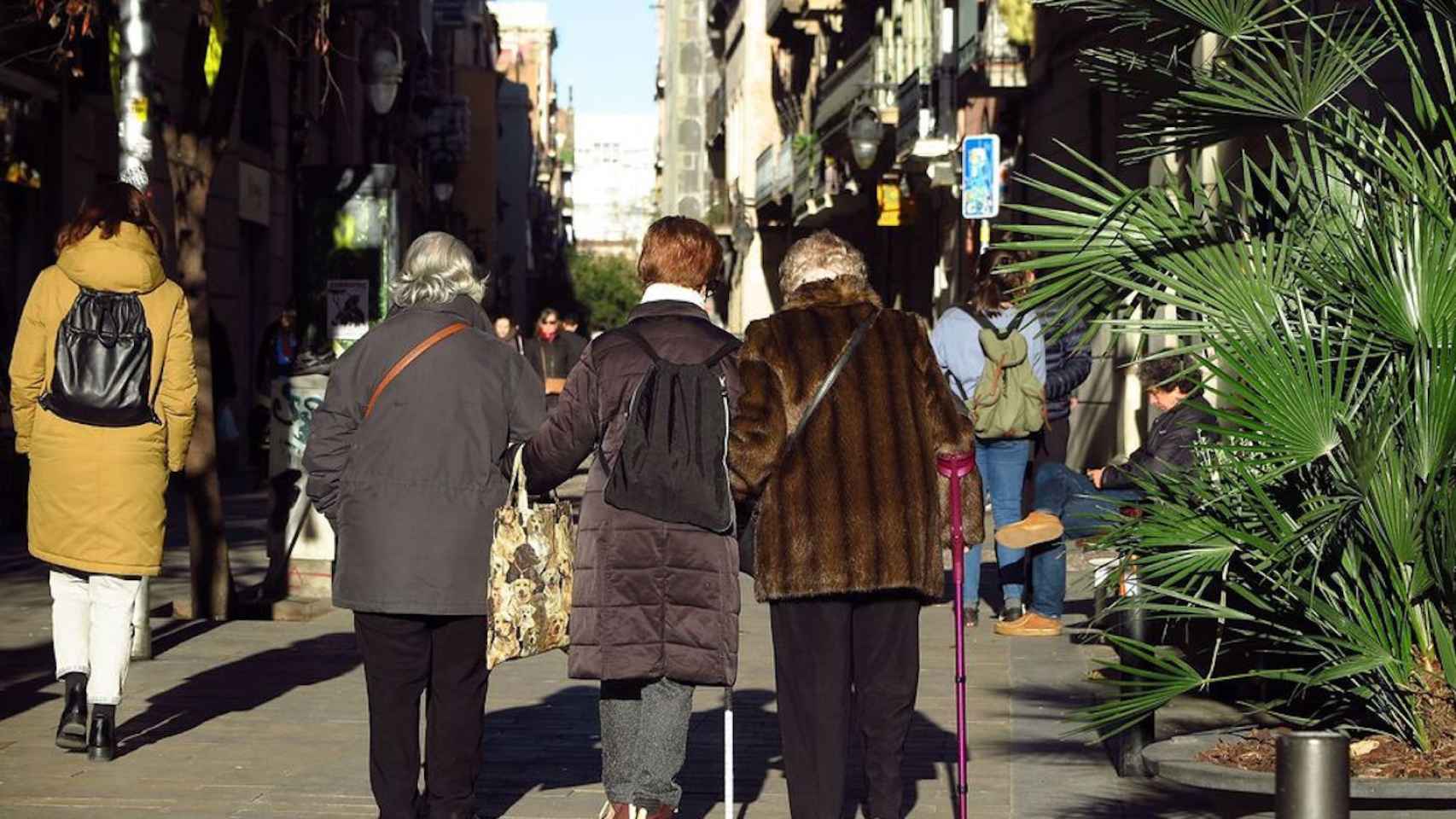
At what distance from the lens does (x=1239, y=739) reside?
22.1ft

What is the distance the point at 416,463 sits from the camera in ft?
21.9

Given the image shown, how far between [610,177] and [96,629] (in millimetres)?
178232

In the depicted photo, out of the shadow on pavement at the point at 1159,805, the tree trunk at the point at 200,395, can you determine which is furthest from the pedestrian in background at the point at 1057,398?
the shadow on pavement at the point at 1159,805

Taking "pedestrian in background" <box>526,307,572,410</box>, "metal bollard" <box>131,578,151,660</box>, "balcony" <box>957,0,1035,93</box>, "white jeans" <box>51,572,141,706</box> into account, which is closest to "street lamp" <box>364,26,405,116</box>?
"pedestrian in background" <box>526,307,572,410</box>

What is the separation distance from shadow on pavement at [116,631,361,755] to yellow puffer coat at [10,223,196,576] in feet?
2.55

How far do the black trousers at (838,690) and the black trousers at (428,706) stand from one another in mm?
861

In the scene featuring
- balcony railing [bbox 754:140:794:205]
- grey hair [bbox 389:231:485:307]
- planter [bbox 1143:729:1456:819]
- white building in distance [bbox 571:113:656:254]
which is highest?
white building in distance [bbox 571:113:656:254]

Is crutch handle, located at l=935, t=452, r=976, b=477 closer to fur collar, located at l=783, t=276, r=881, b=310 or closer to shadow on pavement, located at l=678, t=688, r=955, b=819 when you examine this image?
fur collar, located at l=783, t=276, r=881, b=310

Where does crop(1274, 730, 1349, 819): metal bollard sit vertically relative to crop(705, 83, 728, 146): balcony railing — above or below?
below

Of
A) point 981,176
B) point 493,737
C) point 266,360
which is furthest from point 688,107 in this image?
point 493,737

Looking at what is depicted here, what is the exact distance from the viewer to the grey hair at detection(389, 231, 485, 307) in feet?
22.5

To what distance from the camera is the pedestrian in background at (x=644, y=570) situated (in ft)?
21.3

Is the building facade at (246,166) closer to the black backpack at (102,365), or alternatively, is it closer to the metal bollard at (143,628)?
the metal bollard at (143,628)

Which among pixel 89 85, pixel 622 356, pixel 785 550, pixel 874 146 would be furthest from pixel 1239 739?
pixel 874 146
